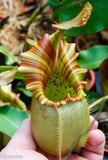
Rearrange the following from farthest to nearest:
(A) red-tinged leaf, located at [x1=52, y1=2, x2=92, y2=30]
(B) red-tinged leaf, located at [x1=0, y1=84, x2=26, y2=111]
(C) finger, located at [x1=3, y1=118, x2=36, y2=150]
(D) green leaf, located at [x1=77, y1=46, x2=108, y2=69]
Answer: (D) green leaf, located at [x1=77, y1=46, x2=108, y2=69] → (B) red-tinged leaf, located at [x1=0, y1=84, x2=26, y2=111] → (C) finger, located at [x1=3, y1=118, x2=36, y2=150] → (A) red-tinged leaf, located at [x1=52, y1=2, x2=92, y2=30]

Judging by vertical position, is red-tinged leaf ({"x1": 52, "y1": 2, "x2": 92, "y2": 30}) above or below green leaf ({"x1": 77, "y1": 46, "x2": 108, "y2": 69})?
above

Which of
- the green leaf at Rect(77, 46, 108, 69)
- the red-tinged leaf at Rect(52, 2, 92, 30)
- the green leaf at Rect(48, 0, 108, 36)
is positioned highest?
the green leaf at Rect(48, 0, 108, 36)

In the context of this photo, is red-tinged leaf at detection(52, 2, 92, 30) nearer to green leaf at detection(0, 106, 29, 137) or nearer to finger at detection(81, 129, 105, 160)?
finger at detection(81, 129, 105, 160)

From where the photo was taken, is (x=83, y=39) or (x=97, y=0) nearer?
(x=97, y=0)

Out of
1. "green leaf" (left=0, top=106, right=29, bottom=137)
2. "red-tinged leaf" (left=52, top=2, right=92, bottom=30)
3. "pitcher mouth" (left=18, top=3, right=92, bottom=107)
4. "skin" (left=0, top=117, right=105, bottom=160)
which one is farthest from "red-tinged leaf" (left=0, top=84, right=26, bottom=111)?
"red-tinged leaf" (left=52, top=2, right=92, bottom=30)

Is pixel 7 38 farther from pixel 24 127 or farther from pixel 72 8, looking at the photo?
pixel 24 127

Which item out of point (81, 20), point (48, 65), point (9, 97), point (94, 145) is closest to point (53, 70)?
point (48, 65)

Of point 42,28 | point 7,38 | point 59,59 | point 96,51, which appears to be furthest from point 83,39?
point 59,59
